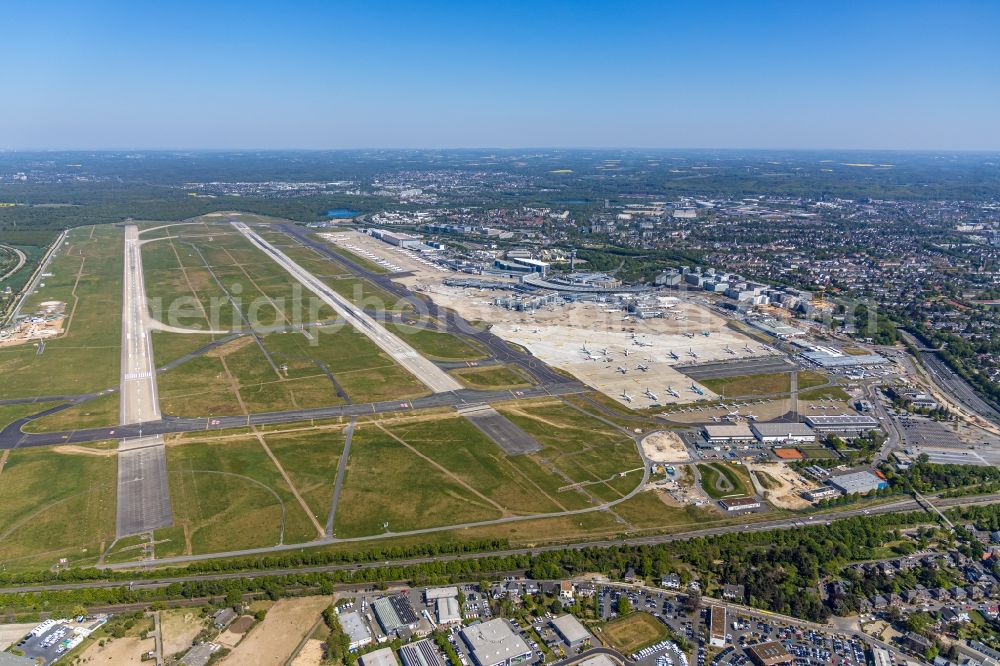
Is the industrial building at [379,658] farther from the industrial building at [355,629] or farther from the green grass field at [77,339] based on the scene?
the green grass field at [77,339]

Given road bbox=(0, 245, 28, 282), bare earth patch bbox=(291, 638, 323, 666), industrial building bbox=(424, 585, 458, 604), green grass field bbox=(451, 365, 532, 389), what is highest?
road bbox=(0, 245, 28, 282)

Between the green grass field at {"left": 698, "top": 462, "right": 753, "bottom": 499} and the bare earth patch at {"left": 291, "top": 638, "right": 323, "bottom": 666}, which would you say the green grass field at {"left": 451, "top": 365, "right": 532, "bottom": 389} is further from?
the bare earth patch at {"left": 291, "top": 638, "right": 323, "bottom": 666}

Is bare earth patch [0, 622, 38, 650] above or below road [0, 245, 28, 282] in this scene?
below

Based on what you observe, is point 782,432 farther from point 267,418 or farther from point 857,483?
point 267,418

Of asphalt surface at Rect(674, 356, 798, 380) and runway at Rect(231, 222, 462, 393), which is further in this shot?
asphalt surface at Rect(674, 356, 798, 380)

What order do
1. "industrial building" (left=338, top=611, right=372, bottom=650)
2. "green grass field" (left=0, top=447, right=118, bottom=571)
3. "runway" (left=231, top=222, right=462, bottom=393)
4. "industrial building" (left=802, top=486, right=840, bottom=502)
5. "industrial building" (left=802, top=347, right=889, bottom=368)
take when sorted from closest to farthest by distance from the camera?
"industrial building" (left=338, top=611, right=372, bottom=650) → "green grass field" (left=0, top=447, right=118, bottom=571) → "industrial building" (left=802, top=486, right=840, bottom=502) → "runway" (left=231, top=222, right=462, bottom=393) → "industrial building" (left=802, top=347, right=889, bottom=368)

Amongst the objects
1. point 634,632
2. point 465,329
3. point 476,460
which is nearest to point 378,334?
point 465,329

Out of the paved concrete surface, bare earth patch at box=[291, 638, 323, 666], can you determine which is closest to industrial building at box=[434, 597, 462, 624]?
bare earth patch at box=[291, 638, 323, 666]
